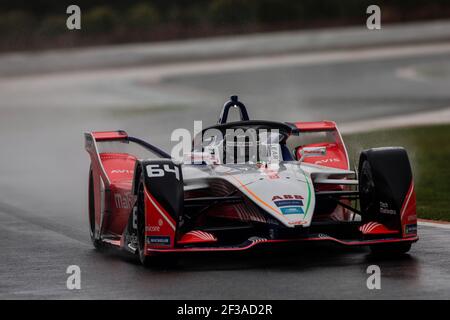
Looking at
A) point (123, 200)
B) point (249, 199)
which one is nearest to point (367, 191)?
point (249, 199)

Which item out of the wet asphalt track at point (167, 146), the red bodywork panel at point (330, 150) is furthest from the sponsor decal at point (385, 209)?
the red bodywork panel at point (330, 150)

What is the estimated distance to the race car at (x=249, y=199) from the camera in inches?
408

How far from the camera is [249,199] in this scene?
34.4ft

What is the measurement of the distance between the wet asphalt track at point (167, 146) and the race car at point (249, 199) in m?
0.24

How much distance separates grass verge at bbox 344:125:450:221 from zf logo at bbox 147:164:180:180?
390cm

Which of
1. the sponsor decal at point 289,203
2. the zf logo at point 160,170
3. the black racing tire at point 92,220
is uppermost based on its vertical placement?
the zf logo at point 160,170

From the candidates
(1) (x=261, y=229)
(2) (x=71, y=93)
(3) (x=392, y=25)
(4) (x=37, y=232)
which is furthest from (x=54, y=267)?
(3) (x=392, y=25)

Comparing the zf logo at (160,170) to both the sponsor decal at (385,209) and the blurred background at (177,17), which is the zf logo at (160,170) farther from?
the blurred background at (177,17)

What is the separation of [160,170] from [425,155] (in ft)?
38.0

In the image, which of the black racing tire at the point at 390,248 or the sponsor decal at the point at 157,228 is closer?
the sponsor decal at the point at 157,228

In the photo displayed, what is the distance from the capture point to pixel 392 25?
53125 millimetres

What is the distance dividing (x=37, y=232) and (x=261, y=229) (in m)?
4.03

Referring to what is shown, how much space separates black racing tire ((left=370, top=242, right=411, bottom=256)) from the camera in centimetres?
1083

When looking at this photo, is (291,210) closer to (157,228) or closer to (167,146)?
(157,228)
